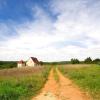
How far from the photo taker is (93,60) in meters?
125

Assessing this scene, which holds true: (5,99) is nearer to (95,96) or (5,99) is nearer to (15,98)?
(15,98)

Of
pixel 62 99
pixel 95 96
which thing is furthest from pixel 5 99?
pixel 95 96

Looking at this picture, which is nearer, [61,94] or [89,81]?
[61,94]

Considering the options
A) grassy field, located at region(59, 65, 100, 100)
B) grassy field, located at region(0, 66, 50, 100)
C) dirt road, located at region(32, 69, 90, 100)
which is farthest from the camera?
grassy field, located at region(59, 65, 100, 100)

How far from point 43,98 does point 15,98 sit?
66.9 inches

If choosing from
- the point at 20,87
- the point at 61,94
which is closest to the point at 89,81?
the point at 20,87

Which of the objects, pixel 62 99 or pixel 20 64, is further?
pixel 20 64

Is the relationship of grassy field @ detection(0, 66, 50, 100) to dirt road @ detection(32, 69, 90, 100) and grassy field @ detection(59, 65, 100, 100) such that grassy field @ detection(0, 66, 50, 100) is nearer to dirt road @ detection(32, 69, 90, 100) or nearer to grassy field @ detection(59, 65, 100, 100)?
dirt road @ detection(32, 69, 90, 100)

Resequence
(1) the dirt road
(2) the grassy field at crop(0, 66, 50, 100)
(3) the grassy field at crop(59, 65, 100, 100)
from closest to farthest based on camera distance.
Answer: (1) the dirt road < (2) the grassy field at crop(0, 66, 50, 100) < (3) the grassy field at crop(59, 65, 100, 100)

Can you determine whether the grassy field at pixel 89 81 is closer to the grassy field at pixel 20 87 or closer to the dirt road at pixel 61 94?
the dirt road at pixel 61 94

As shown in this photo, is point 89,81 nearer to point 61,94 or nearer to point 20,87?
point 20,87

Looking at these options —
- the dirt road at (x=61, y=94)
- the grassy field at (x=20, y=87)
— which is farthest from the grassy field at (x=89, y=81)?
the grassy field at (x=20, y=87)

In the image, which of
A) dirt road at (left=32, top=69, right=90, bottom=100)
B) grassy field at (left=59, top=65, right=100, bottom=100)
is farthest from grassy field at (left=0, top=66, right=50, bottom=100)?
grassy field at (left=59, top=65, right=100, bottom=100)

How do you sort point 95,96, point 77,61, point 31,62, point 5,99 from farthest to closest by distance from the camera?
point 77,61 → point 31,62 → point 95,96 → point 5,99
